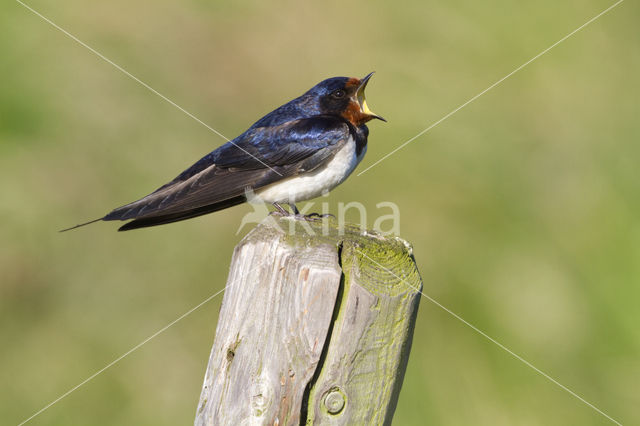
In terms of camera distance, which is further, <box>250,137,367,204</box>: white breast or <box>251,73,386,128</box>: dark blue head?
<box>251,73,386,128</box>: dark blue head

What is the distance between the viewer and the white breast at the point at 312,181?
12.3 ft

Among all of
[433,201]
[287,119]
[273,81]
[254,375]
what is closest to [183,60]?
[273,81]

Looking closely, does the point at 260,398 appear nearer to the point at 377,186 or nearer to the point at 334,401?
the point at 334,401

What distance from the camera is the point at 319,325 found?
2.02 metres

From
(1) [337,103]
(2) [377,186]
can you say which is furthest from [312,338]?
(2) [377,186]

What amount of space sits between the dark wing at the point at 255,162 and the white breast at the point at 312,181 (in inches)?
1.7

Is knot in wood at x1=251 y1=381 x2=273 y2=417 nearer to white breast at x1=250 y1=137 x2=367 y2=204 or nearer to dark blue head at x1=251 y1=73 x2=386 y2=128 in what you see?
white breast at x1=250 y1=137 x2=367 y2=204

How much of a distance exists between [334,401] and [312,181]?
6.16ft

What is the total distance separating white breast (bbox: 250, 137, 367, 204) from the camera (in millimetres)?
3748

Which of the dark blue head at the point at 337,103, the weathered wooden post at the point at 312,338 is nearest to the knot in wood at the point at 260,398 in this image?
the weathered wooden post at the point at 312,338

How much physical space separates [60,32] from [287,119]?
3.98 m

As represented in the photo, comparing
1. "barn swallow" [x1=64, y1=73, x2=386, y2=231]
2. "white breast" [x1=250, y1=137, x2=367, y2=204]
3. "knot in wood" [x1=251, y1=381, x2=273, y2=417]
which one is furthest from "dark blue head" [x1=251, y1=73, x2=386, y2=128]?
"knot in wood" [x1=251, y1=381, x2=273, y2=417]

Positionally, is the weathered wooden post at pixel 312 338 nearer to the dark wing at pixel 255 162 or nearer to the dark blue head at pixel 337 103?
the dark wing at pixel 255 162

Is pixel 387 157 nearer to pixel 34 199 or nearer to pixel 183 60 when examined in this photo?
pixel 183 60
